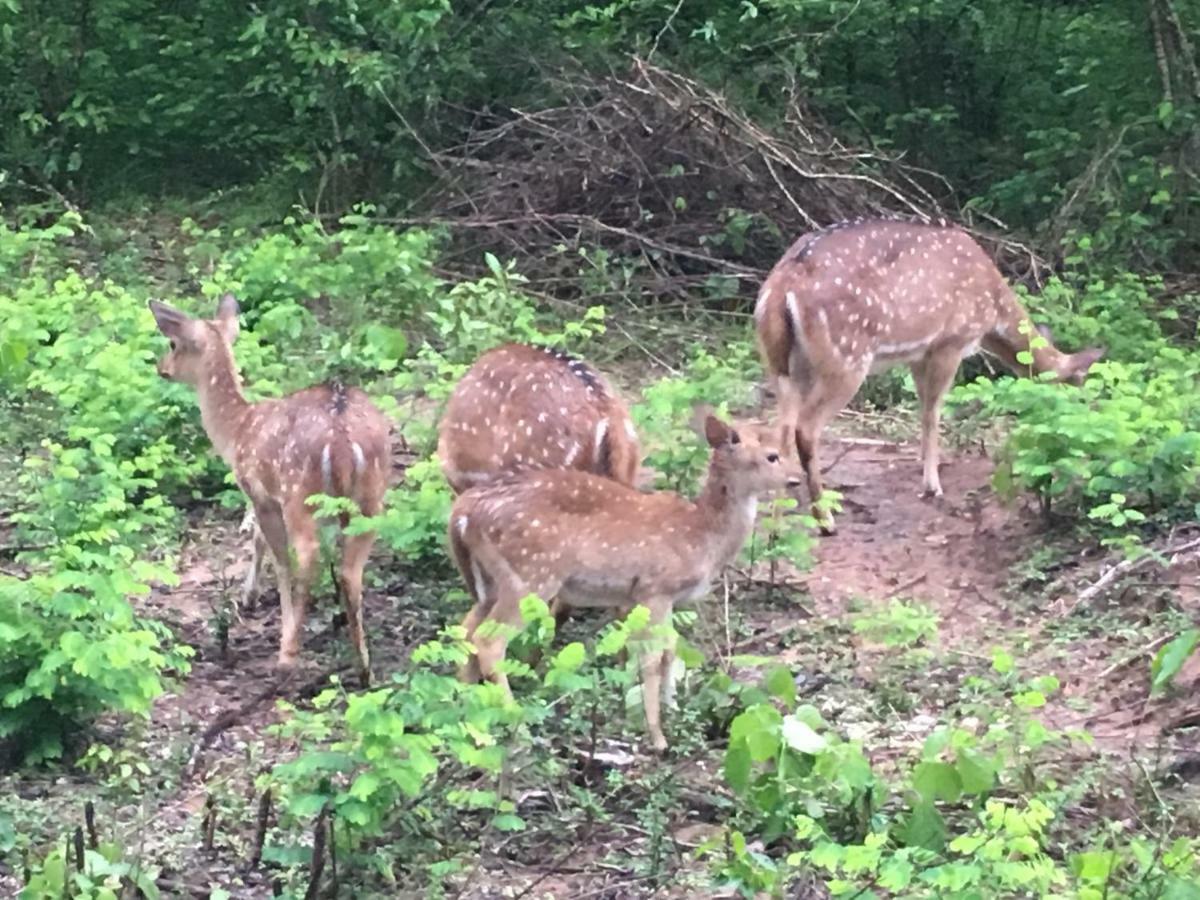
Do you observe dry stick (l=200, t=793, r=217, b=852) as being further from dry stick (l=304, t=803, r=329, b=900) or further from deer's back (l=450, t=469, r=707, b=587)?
deer's back (l=450, t=469, r=707, b=587)

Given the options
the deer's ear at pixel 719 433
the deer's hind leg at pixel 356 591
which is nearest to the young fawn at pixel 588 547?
the deer's ear at pixel 719 433

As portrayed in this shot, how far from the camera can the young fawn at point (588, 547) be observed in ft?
20.2

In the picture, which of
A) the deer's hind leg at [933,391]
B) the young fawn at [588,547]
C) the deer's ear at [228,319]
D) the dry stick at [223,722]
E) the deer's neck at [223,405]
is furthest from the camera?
the deer's hind leg at [933,391]

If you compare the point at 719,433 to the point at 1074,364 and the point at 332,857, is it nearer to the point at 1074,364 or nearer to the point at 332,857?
the point at 332,857

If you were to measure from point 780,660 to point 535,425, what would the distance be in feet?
4.35

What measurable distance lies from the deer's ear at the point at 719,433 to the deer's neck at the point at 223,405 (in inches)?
82.8

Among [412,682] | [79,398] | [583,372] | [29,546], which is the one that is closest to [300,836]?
[412,682]

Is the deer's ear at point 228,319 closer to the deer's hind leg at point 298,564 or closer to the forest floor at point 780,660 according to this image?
the forest floor at point 780,660

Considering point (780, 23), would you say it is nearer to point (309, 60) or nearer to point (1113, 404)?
point (309, 60)

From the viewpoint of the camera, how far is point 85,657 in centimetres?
527

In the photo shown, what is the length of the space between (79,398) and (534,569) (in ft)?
11.3

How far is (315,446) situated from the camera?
6.88 metres

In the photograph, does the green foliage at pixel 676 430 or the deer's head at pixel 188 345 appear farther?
the deer's head at pixel 188 345

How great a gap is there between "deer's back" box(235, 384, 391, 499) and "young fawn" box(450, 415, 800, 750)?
0.66m
